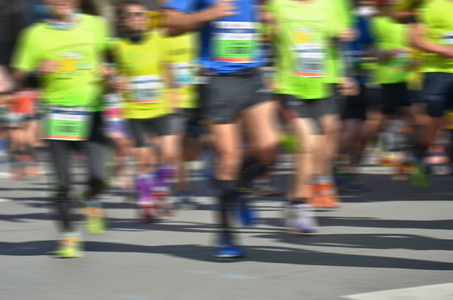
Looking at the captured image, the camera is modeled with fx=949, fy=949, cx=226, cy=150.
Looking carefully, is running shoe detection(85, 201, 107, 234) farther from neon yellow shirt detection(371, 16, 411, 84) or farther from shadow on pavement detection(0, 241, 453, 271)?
neon yellow shirt detection(371, 16, 411, 84)

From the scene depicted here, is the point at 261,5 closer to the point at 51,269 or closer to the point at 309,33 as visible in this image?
the point at 309,33

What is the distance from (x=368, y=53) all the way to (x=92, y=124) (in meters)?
3.90

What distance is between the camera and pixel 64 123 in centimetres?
641

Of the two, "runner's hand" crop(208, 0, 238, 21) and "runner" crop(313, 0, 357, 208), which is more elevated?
"runner's hand" crop(208, 0, 238, 21)

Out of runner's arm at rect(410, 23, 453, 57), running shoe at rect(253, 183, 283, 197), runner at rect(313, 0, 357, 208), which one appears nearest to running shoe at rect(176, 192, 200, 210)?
running shoe at rect(253, 183, 283, 197)

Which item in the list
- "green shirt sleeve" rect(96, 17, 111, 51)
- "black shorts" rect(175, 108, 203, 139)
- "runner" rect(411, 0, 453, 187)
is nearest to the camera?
"green shirt sleeve" rect(96, 17, 111, 51)

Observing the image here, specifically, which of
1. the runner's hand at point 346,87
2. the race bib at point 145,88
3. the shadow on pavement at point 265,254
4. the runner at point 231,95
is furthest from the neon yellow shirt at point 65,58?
the runner's hand at point 346,87

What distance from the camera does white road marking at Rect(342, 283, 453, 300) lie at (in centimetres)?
470

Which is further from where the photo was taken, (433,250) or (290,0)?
(290,0)

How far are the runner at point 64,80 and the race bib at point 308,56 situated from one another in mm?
1527

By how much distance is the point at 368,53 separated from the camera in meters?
9.64

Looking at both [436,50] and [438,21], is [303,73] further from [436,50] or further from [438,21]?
[438,21]

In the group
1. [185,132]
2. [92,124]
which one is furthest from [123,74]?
[92,124]

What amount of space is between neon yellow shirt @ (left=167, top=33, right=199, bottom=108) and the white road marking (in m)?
4.51
